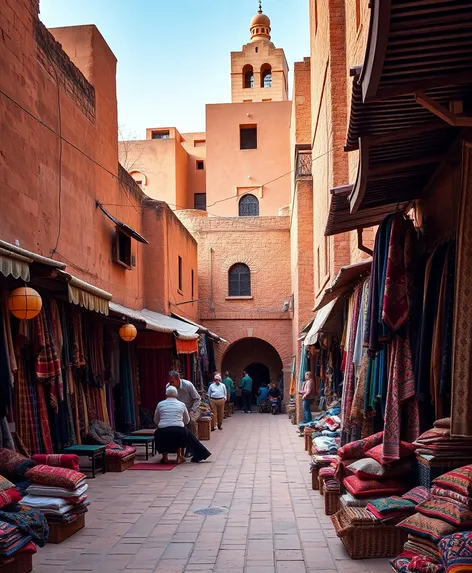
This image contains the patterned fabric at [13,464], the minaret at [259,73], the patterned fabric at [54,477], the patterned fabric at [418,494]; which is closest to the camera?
the patterned fabric at [418,494]

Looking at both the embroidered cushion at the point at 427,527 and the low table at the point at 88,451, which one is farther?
the low table at the point at 88,451

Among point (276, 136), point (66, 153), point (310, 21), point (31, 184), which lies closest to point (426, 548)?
point (31, 184)

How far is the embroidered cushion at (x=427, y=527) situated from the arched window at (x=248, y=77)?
39304 mm

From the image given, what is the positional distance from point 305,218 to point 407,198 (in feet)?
47.1

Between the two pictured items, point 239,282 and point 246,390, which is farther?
point 239,282

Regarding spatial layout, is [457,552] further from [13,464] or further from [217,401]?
[217,401]

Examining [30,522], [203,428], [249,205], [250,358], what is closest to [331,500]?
[30,522]

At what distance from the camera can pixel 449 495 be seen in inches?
167

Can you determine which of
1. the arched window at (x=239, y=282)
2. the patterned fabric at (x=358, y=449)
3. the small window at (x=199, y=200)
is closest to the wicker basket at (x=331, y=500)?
the patterned fabric at (x=358, y=449)

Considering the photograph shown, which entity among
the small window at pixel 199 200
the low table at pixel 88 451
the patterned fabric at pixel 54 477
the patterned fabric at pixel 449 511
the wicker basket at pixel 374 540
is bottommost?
the low table at pixel 88 451

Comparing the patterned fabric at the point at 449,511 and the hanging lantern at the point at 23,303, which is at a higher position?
the hanging lantern at the point at 23,303

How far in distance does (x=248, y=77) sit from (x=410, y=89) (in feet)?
131

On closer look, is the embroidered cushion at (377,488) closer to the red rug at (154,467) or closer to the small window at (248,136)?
the red rug at (154,467)

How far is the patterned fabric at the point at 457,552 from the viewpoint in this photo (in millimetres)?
3550
